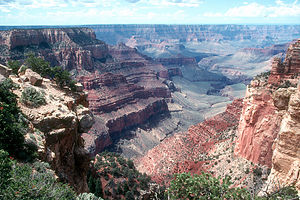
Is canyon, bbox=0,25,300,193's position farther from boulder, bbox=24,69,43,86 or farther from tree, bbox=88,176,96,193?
tree, bbox=88,176,96,193

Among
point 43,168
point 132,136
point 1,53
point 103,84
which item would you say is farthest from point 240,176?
point 1,53

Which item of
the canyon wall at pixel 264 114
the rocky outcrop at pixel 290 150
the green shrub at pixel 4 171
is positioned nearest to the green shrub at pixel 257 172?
the canyon wall at pixel 264 114

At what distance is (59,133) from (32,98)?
368 centimetres

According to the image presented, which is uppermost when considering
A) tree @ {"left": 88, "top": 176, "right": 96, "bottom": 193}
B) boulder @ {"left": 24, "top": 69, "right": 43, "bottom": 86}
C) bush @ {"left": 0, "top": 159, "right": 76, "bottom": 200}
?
boulder @ {"left": 24, "top": 69, "right": 43, "bottom": 86}

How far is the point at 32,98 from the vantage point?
1873cm

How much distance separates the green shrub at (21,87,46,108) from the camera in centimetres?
1842

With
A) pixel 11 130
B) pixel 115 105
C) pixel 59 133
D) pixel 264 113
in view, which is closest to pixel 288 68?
pixel 264 113

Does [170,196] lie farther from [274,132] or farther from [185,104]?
[185,104]

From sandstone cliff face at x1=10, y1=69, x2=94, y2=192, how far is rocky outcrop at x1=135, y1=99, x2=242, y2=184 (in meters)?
18.6

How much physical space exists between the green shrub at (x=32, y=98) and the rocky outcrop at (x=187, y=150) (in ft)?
80.5

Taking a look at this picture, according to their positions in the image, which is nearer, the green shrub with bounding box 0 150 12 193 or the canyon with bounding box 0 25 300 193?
the green shrub with bounding box 0 150 12 193

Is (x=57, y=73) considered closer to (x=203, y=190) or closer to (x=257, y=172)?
(x=203, y=190)

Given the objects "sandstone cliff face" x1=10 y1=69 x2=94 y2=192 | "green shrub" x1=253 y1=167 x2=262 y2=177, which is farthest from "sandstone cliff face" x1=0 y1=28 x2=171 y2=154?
"green shrub" x1=253 y1=167 x2=262 y2=177

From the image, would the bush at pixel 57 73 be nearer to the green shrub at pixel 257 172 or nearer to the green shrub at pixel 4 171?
the green shrub at pixel 4 171
